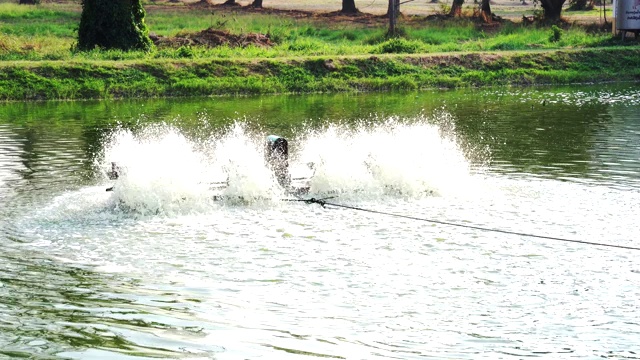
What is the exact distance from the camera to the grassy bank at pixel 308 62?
35.9 meters

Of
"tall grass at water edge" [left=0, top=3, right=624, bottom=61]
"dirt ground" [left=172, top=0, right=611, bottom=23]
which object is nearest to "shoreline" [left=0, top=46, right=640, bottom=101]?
"tall grass at water edge" [left=0, top=3, right=624, bottom=61]

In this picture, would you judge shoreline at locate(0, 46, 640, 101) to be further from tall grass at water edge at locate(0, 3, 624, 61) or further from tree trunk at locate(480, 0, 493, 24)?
tree trunk at locate(480, 0, 493, 24)

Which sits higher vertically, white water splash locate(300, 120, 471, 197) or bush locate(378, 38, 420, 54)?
bush locate(378, 38, 420, 54)

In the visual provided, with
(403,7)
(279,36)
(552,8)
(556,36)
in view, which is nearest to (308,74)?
(279,36)

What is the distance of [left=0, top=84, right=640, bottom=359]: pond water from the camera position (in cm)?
972

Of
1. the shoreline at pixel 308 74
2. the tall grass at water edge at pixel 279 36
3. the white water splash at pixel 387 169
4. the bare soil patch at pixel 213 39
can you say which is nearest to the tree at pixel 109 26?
the tall grass at water edge at pixel 279 36

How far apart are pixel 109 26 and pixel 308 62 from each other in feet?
25.0

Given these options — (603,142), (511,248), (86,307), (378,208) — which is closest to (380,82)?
(603,142)

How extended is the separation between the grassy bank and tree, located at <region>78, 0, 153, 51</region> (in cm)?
89

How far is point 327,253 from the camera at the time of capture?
12898mm

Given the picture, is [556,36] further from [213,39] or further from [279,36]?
[213,39]

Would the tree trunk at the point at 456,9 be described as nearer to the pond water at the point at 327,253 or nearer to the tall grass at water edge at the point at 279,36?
the tall grass at water edge at the point at 279,36

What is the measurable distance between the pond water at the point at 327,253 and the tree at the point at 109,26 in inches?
660

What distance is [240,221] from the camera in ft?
48.6
